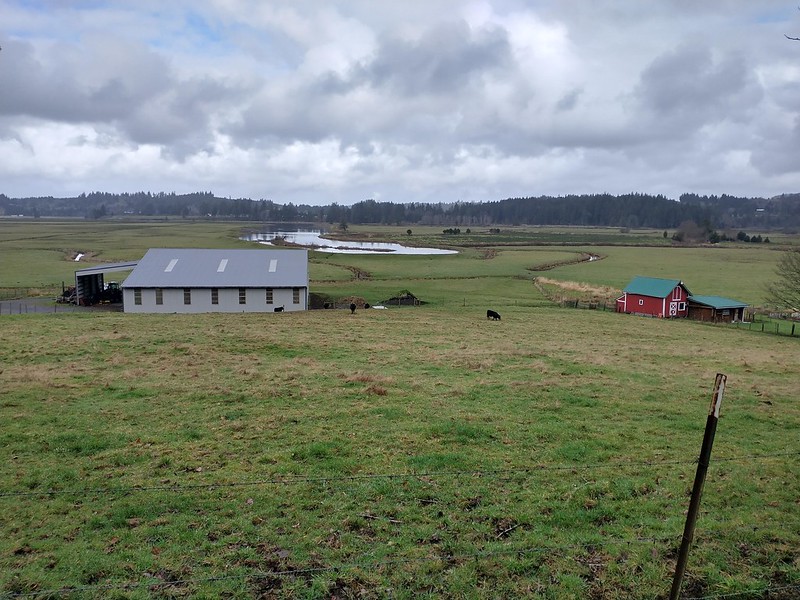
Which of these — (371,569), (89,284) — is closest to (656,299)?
(371,569)

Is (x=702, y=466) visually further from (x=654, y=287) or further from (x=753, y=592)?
(x=654, y=287)

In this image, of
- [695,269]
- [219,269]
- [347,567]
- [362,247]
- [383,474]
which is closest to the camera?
[347,567]

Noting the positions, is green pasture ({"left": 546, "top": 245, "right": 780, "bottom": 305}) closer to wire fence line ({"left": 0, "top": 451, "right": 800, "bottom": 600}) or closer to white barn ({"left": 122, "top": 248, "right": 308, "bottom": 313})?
white barn ({"left": 122, "top": 248, "right": 308, "bottom": 313})

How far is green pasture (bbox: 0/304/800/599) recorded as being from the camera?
8.89 m

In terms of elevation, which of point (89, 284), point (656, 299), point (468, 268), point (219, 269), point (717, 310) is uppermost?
point (219, 269)

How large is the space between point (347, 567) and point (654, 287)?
5141cm

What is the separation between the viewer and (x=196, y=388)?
65.4ft

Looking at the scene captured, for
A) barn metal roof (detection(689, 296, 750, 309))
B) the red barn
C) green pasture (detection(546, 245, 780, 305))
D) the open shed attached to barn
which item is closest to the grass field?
the open shed attached to barn

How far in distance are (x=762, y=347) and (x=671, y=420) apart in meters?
23.5

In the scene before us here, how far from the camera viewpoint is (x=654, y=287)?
176ft

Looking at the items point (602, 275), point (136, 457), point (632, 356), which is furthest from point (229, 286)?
point (602, 275)

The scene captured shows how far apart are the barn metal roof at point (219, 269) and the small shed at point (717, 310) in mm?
36322

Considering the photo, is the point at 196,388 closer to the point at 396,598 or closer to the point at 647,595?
the point at 396,598

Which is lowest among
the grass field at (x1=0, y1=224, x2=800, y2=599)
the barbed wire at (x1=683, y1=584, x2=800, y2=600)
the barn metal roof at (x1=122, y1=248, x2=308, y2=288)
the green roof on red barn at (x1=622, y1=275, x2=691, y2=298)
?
the grass field at (x1=0, y1=224, x2=800, y2=599)
